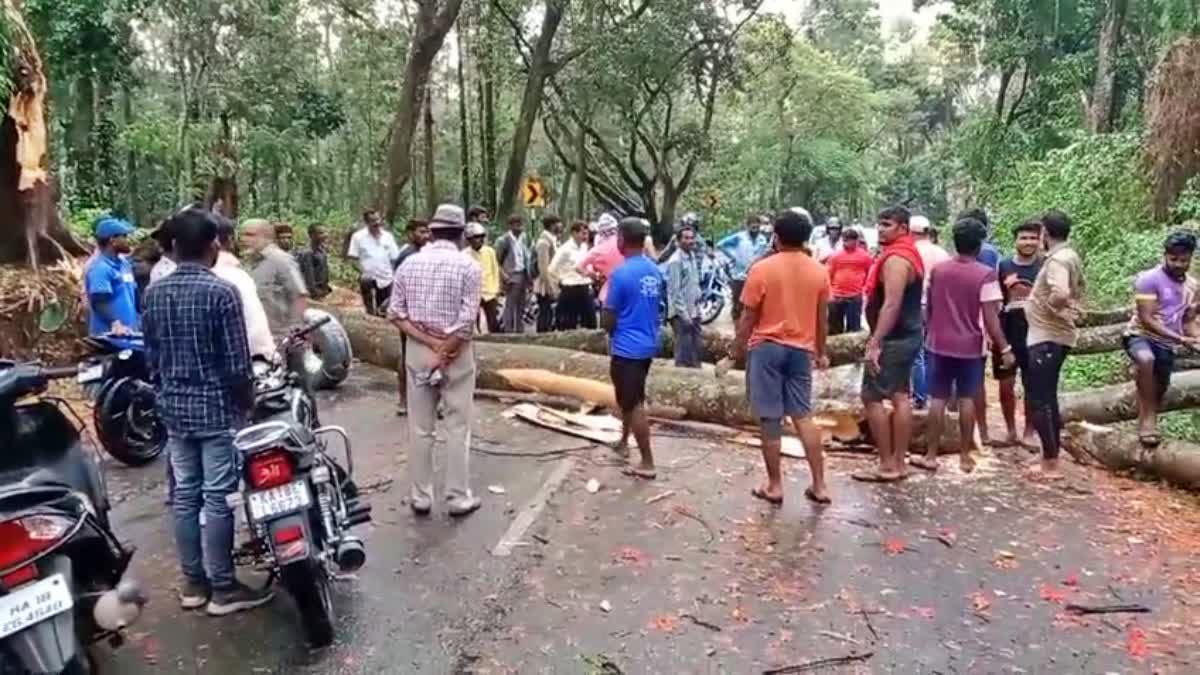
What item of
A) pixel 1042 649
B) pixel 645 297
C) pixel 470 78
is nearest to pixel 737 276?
pixel 645 297

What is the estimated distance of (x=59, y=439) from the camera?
13.0 ft

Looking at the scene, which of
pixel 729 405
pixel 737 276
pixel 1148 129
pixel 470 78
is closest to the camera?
pixel 729 405

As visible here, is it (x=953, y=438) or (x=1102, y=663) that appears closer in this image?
(x=1102, y=663)

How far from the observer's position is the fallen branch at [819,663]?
13.4ft

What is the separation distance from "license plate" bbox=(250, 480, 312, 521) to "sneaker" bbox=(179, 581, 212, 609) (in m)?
0.88

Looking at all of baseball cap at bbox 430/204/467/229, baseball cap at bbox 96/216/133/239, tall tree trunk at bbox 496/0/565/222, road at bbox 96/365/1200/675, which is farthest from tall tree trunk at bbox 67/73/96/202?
baseball cap at bbox 430/204/467/229

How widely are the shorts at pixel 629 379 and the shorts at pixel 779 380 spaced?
2.79ft

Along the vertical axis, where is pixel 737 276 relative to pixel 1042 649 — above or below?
above

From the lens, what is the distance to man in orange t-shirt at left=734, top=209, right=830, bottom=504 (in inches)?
236

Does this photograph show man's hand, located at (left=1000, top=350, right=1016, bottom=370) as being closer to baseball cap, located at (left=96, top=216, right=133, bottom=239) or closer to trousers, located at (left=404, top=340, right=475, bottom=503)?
trousers, located at (left=404, top=340, right=475, bottom=503)

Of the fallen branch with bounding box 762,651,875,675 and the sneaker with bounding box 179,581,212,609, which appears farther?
the sneaker with bounding box 179,581,212,609

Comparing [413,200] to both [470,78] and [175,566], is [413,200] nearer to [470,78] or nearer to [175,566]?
[470,78]

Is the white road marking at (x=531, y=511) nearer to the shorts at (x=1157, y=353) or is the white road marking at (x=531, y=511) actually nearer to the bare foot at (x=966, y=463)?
the bare foot at (x=966, y=463)

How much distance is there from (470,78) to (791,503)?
2500cm
